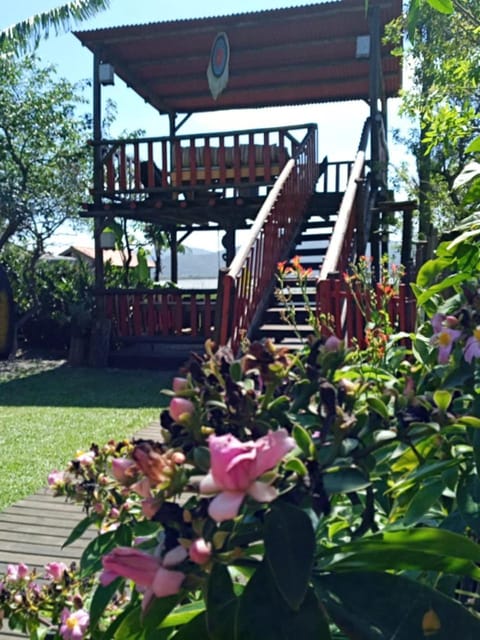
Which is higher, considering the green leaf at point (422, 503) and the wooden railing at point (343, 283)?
the wooden railing at point (343, 283)

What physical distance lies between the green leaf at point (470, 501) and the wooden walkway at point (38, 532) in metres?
2.59

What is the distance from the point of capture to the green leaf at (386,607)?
0.74m

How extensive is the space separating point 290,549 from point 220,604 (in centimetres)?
13

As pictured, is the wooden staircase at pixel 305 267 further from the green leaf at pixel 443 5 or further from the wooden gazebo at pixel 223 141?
the green leaf at pixel 443 5

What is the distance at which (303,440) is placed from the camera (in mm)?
747

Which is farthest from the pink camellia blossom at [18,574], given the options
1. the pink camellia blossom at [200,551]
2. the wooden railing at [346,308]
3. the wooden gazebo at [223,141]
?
the wooden gazebo at [223,141]

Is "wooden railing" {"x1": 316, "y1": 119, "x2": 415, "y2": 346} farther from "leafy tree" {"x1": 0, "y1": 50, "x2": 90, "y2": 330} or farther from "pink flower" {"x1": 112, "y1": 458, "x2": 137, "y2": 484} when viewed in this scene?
"leafy tree" {"x1": 0, "y1": 50, "x2": 90, "y2": 330}

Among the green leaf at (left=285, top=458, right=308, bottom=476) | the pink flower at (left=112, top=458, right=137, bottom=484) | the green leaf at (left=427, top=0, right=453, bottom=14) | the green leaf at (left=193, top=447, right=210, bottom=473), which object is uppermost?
the green leaf at (left=427, top=0, right=453, bottom=14)

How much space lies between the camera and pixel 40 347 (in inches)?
564

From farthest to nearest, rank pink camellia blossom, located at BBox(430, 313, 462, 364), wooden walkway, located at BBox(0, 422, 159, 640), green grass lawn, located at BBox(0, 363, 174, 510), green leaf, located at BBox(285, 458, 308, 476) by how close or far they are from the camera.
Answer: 1. green grass lawn, located at BBox(0, 363, 174, 510)
2. wooden walkway, located at BBox(0, 422, 159, 640)
3. pink camellia blossom, located at BBox(430, 313, 462, 364)
4. green leaf, located at BBox(285, 458, 308, 476)

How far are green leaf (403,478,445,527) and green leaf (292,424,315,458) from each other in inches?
11.1

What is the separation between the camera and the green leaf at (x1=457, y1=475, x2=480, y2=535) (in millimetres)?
935

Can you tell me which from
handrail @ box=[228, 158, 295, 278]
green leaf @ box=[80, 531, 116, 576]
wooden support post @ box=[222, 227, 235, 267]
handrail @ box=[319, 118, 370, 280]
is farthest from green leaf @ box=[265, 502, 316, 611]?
wooden support post @ box=[222, 227, 235, 267]

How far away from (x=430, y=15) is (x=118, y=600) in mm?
10420
